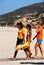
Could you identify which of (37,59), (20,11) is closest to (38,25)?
(37,59)

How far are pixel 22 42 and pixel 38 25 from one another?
0.94 m

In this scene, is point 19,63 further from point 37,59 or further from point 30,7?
point 30,7

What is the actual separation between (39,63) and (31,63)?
262 millimetres

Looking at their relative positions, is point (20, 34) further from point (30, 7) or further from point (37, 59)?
point (30, 7)

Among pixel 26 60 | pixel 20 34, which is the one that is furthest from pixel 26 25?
pixel 26 60

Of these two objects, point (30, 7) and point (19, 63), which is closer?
point (19, 63)

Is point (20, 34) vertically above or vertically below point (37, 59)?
above

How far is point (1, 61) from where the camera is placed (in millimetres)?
12688

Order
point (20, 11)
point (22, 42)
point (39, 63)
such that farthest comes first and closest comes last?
1. point (20, 11)
2. point (22, 42)
3. point (39, 63)

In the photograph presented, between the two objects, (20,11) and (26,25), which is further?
(20,11)

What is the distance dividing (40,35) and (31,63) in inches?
61.0

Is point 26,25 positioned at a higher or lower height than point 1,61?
higher

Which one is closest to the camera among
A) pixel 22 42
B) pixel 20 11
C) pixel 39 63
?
pixel 39 63

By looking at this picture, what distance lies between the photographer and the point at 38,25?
43.5 feet
